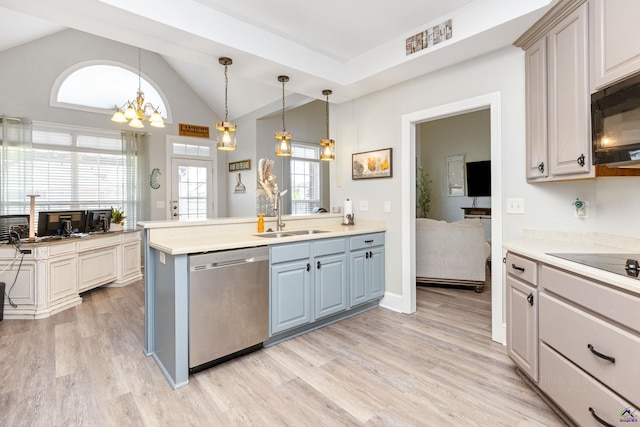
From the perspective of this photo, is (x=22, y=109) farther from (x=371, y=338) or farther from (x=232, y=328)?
(x=371, y=338)

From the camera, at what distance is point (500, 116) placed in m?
2.66

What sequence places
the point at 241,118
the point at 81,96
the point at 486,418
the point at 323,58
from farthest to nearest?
the point at 241,118, the point at 81,96, the point at 323,58, the point at 486,418

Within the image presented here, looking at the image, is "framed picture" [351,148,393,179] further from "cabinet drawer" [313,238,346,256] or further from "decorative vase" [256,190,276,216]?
"decorative vase" [256,190,276,216]

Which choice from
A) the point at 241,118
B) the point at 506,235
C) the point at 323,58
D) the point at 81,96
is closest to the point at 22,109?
the point at 81,96

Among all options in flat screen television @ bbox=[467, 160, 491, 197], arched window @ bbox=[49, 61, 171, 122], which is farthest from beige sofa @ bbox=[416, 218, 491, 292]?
arched window @ bbox=[49, 61, 171, 122]

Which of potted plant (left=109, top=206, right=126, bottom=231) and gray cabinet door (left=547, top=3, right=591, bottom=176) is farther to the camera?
potted plant (left=109, top=206, right=126, bottom=231)

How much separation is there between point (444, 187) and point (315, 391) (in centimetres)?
648

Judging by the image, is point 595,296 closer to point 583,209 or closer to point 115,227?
point 583,209

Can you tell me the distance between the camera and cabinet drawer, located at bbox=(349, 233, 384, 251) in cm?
326

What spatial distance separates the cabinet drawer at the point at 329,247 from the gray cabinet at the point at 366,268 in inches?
5.8

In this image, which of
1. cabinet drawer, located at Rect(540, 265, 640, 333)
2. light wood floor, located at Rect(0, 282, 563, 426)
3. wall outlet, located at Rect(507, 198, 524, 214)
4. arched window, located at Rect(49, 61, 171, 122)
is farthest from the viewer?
arched window, located at Rect(49, 61, 171, 122)

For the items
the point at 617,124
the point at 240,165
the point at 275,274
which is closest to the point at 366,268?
the point at 275,274

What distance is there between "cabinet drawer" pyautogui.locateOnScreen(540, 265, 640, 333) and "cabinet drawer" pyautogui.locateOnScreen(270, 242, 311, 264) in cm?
175

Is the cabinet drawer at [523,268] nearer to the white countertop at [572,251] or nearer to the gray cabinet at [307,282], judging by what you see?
the white countertop at [572,251]
